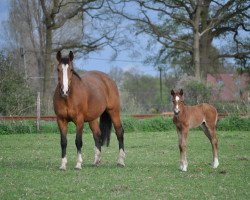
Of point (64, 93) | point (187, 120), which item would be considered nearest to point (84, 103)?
point (64, 93)

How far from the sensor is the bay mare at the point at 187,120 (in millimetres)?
11605

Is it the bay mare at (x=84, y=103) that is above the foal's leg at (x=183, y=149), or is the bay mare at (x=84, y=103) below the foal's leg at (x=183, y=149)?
above

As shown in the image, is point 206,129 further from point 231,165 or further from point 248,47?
point 248,47

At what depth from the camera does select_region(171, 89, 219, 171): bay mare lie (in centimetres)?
1161

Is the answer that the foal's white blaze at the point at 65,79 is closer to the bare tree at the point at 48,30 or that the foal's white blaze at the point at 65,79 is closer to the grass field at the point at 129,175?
the grass field at the point at 129,175

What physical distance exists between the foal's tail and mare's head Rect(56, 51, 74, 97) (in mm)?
2301

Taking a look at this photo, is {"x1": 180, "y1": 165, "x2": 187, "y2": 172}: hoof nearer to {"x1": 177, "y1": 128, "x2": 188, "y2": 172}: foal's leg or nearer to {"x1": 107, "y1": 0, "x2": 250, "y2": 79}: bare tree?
{"x1": 177, "y1": 128, "x2": 188, "y2": 172}: foal's leg

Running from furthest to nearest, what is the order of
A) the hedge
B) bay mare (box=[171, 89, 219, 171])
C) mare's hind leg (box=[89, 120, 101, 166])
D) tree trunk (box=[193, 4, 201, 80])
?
tree trunk (box=[193, 4, 201, 80]) → the hedge → mare's hind leg (box=[89, 120, 101, 166]) → bay mare (box=[171, 89, 219, 171])

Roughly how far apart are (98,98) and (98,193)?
Result: 4.43 metres

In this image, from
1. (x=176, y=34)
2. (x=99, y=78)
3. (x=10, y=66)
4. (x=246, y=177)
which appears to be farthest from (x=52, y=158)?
(x=176, y=34)

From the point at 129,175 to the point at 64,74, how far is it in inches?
99.9

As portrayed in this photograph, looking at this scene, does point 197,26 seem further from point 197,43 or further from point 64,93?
point 64,93

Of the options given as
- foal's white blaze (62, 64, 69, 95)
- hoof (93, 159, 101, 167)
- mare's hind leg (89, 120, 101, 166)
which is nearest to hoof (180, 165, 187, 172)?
hoof (93, 159, 101, 167)

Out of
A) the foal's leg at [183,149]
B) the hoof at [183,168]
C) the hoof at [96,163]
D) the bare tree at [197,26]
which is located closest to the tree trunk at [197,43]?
the bare tree at [197,26]
